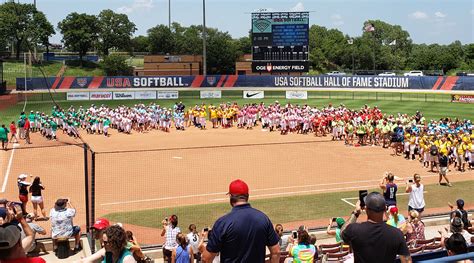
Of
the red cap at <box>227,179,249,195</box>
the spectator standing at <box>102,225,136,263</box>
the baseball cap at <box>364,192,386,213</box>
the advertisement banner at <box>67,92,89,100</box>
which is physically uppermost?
the advertisement banner at <box>67,92,89,100</box>

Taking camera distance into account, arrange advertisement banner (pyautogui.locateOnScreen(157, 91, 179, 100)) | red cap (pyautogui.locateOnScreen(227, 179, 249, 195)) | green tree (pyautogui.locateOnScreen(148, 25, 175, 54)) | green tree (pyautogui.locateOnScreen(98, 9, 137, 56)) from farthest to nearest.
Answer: green tree (pyautogui.locateOnScreen(148, 25, 175, 54)) → green tree (pyautogui.locateOnScreen(98, 9, 137, 56)) → advertisement banner (pyautogui.locateOnScreen(157, 91, 179, 100)) → red cap (pyautogui.locateOnScreen(227, 179, 249, 195))

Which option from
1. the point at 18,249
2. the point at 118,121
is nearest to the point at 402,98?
the point at 118,121

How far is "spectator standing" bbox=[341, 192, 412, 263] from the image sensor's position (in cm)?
528

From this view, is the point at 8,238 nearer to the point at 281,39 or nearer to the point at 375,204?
the point at 375,204

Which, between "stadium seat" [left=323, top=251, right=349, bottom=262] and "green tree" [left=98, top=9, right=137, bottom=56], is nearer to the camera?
→ "stadium seat" [left=323, top=251, right=349, bottom=262]

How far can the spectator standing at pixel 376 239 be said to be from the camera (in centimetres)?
528

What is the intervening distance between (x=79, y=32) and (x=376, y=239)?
341 ft

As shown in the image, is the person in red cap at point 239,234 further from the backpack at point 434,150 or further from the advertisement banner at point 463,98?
the advertisement banner at point 463,98

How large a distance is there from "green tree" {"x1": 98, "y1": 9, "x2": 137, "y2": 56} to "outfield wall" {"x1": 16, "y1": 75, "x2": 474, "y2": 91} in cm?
4536

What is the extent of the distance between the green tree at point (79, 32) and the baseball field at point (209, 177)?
237 ft

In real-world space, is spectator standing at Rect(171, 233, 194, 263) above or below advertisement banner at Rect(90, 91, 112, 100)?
below

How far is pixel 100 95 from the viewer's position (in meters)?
58.1

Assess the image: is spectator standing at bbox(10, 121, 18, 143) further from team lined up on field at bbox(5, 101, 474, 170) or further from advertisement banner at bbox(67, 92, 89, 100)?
advertisement banner at bbox(67, 92, 89, 100)

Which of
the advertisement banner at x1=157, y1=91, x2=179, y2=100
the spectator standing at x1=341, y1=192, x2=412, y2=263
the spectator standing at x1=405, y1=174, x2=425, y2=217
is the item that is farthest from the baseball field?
the advertisement banner at x1=157, y1=91, x2=179, y2=100
